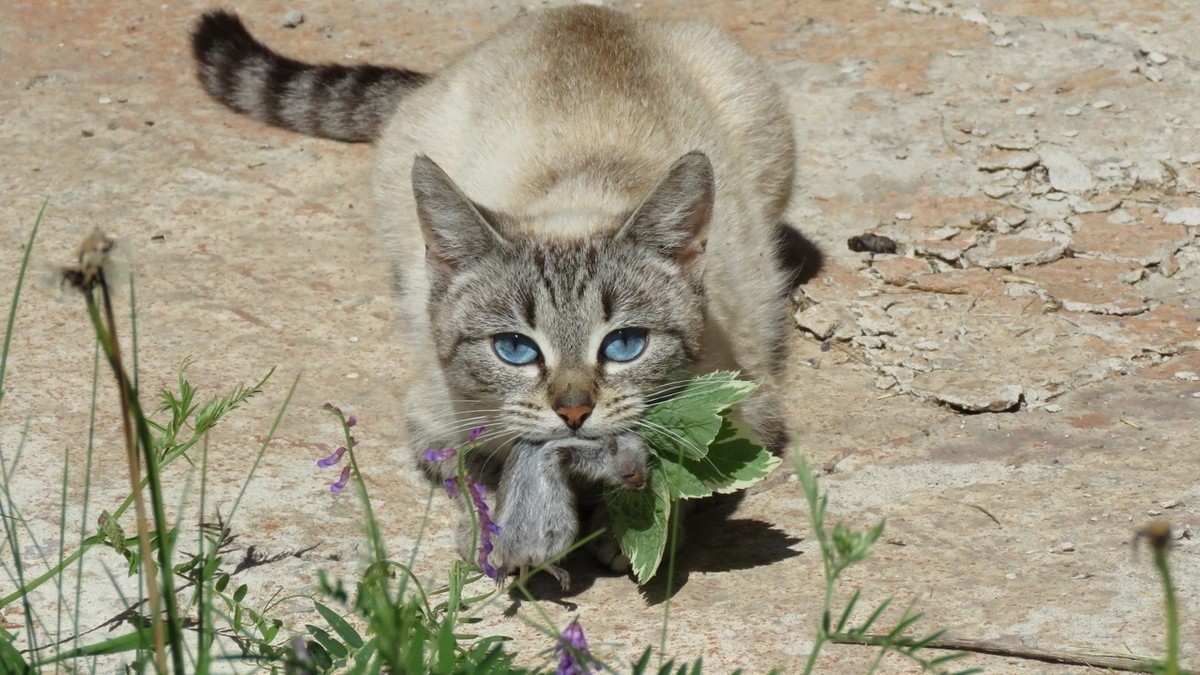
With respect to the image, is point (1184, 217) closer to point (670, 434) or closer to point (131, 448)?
point (670, 434)

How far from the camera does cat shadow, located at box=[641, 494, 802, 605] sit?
12.3 feet

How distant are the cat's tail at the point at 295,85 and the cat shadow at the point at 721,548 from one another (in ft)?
9.24

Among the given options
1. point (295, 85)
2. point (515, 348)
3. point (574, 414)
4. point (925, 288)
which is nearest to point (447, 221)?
point (515, 348)

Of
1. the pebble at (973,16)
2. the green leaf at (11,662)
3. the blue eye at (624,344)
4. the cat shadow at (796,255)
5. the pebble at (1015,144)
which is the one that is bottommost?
the cat shadow at (796,255)

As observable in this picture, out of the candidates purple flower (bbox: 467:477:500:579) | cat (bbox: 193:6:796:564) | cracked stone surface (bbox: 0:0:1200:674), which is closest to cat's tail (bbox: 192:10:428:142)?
cat (bbox: 193:6:796:564)

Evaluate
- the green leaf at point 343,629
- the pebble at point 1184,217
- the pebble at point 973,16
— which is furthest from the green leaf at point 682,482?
the pebble at point 973,16

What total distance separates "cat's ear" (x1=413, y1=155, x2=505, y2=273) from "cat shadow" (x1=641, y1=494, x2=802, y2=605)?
103 cm

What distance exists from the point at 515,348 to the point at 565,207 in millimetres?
758

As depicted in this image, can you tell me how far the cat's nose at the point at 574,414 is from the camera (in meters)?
3.57

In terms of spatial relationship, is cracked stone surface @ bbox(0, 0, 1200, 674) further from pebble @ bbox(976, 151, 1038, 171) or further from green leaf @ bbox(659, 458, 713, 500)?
green leaf @ bbox(659, 458, 713, 500)

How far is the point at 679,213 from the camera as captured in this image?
389cm

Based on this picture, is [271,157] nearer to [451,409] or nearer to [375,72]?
[375,72]

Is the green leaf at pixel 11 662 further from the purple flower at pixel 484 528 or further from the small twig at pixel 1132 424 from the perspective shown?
the small twig at pixel 1132 424

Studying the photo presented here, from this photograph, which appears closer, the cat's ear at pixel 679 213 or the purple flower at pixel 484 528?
the purple flower at pixel 484 528
